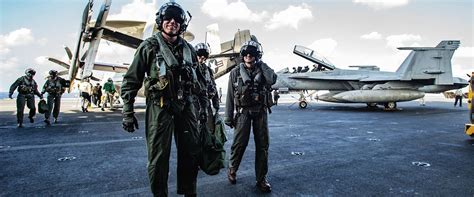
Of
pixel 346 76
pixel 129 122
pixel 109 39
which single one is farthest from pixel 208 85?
pixel 346 76

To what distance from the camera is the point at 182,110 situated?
2.48 m

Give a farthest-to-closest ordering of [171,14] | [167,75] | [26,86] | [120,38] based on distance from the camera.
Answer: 1. [120,38]
2. [26,86]
3. [171,14]
4. [167,75]

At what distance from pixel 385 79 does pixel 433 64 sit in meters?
2.45

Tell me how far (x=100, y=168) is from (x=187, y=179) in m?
2.08

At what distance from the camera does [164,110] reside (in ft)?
7.81

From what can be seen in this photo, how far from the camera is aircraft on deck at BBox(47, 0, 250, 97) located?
1055cm

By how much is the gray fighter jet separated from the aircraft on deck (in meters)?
4.20

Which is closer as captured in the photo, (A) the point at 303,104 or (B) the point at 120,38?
(B) the point at 120,38

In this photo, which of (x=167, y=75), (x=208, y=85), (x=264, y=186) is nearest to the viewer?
(x=167, y=75)

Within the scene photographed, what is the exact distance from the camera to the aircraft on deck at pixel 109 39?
1055 cm

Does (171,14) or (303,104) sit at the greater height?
(171,14)

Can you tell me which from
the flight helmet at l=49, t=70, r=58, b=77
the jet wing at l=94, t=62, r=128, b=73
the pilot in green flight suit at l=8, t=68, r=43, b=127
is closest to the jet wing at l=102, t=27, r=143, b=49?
the flight helmet at l=49, t=70, r=58, b=77

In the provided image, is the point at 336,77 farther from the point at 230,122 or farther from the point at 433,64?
the point at 230,122

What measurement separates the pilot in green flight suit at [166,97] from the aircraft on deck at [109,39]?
4394 mm
